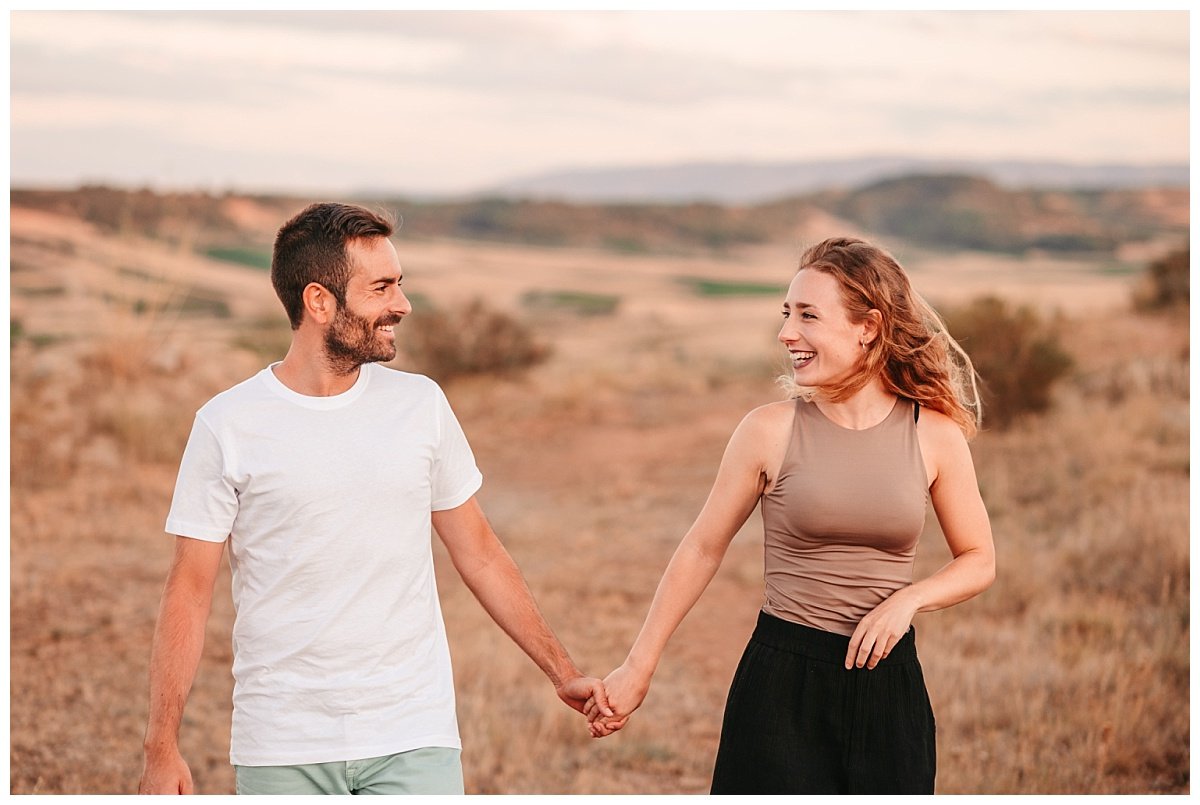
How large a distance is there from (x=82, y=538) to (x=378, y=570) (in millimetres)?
8476

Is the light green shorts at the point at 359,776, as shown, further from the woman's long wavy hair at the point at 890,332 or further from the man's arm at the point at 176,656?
the woman's long wavy hair at the point at 890,332

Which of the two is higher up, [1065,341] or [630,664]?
[1065,341]

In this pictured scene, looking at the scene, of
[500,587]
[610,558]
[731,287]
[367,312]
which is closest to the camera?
[367,312]

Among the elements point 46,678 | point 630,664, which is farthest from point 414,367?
point 630,664

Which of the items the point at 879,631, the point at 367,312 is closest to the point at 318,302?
the point at 367,312

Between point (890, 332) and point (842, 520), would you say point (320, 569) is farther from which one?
point (890, 332)

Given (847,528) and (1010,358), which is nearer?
(847,528)

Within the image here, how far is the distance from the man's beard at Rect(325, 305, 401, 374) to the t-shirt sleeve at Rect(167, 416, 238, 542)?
1.07 ft

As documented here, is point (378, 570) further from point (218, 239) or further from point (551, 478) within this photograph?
point (218, 239)

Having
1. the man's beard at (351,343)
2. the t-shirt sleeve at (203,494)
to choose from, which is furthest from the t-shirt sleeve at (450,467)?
the t-shirt sleeve at (203,494)

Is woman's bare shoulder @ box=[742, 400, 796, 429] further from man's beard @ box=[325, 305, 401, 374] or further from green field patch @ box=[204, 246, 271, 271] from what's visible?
green field patch @ box=[204, 246, 271, 271]

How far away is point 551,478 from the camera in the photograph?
1373 centimetres

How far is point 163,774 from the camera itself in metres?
2.63

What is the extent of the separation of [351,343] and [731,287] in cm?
5146
